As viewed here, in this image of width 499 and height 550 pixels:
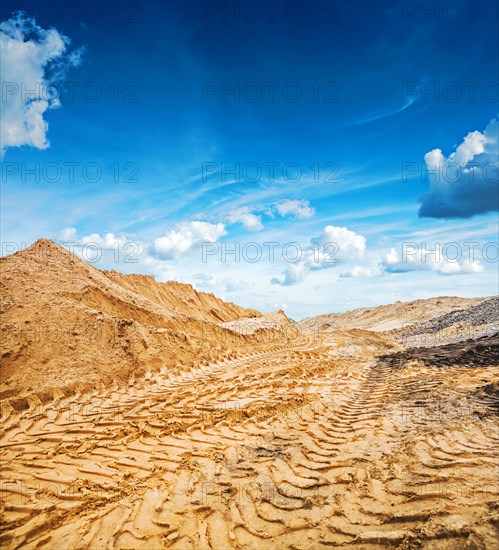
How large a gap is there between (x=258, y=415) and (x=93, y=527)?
312 cm

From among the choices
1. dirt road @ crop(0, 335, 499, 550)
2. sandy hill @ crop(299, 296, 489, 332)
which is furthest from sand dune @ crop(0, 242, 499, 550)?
sandy hill @ crop(299, 296, 489, 332)

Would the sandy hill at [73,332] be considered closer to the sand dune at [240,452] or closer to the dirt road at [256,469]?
the sand dune at [240,452]

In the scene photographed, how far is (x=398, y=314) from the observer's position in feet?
119

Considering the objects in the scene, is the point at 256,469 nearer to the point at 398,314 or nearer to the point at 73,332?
the point at 73,332

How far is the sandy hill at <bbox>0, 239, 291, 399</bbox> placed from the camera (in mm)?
7789

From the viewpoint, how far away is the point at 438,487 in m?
3.22

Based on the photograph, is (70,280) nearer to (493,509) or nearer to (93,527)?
(93,527)

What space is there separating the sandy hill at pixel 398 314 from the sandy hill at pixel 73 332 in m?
22.4

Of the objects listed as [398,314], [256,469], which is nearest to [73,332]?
[256,469]

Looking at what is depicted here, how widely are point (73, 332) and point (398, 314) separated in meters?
33.8

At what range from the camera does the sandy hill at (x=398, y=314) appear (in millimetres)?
32125

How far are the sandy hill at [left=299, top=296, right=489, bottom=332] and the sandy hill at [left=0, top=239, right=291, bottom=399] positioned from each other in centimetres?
2236

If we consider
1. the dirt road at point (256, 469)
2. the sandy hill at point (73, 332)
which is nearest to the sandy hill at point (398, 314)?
the sandy hill at point (73, 332)

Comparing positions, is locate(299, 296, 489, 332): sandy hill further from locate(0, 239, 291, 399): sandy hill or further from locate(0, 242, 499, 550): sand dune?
locate(0, 242, 499, 550): sand dune
